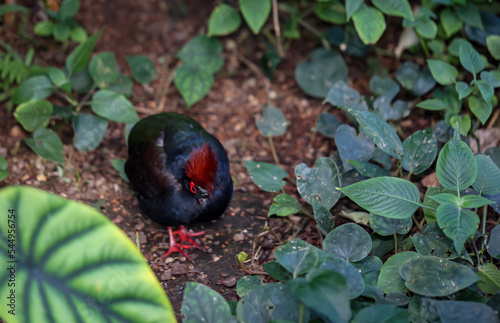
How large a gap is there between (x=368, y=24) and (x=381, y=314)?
2.25 m

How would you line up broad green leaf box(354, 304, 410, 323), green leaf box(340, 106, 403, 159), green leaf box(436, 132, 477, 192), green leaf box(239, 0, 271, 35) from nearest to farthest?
broad green leaf box(354, 304, 410, 323)
green leaf box(436, 132, 477, 192)
green leaf box(340, 106, 403, 159)
green leaf box(239, 0, 271, 35)

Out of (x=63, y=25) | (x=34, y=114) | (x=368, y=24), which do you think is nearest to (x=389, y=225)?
(x=368, y=24)

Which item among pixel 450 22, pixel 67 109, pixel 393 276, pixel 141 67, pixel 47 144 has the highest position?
pixel 450 22

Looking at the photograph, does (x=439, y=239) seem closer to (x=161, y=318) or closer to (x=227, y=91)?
(x=161, y=318)

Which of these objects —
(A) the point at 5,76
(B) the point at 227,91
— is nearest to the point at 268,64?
(B) the point at 227,91

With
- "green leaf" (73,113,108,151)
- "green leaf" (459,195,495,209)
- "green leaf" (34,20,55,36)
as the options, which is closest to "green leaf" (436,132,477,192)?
"green leaf" (459,195,495,209)

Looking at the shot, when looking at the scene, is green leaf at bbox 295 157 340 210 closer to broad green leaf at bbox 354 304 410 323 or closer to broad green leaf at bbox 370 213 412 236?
broad green leaf at bbox 370 213 412 236

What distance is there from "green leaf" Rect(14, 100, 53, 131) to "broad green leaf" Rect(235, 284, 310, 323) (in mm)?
2176

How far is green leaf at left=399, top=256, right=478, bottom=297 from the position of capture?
7.24ft

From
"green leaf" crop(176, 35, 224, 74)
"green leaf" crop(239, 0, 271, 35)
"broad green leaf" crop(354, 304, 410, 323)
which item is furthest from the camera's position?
"green leaf" crop(176, 35, 224, 74)

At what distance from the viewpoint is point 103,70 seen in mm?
3789

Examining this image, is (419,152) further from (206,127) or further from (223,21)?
(223,21)

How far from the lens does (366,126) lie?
288cm

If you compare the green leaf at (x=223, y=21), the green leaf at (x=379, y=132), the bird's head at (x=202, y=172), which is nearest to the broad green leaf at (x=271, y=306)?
the bird's head at (x=202, y=172)
